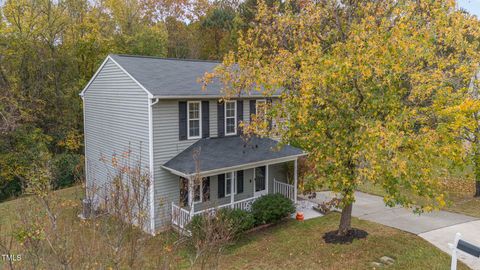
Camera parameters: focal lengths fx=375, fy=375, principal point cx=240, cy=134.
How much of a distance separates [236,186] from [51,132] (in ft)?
46.5

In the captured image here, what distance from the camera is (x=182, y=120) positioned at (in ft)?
47.1

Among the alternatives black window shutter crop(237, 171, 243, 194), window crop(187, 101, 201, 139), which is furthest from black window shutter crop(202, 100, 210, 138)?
black window shutter crop(237, 171, 243, 194)

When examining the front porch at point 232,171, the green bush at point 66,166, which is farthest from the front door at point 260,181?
the green bush at point 66,166

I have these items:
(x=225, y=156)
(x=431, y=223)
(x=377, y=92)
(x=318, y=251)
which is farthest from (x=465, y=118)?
(x=225, y=156)

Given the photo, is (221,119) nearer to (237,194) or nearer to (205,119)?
(205,119)

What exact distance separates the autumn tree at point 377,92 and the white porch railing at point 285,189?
5.98m

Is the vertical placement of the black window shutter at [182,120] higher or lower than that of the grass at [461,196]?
higher

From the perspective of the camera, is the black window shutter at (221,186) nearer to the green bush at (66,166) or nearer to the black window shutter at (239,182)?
the black window shutter at (239,182)

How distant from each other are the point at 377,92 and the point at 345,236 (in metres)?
4.91

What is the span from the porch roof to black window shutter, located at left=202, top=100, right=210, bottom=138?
255 mm

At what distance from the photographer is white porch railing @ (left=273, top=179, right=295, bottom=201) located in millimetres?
16344

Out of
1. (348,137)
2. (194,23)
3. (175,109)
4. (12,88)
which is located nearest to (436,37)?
(348,137)

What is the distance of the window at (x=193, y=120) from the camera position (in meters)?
14.6

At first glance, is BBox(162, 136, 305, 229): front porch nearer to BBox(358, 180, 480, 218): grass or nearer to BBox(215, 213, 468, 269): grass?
BBox(215, 213, 468, 269): grass
